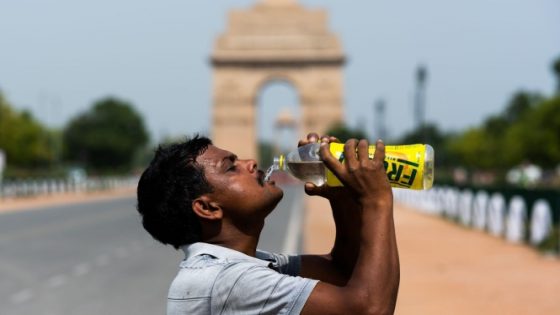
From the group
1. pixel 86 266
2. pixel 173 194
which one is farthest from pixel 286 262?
pixel 86 266

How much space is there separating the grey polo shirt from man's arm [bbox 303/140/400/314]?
0.05 metres

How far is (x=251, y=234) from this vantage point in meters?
2.71

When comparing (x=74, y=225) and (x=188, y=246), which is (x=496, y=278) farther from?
(x=74, y=225)

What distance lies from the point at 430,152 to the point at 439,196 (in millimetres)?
30371

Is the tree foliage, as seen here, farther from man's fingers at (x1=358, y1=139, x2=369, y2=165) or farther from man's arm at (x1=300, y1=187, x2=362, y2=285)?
man's fingers at (x1=358, y1=139, x2=369, y2=165)

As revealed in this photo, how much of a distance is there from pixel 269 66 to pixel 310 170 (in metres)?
96.6

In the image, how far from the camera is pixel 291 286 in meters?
2.39

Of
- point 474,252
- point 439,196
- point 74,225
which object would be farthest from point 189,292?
point 439,196

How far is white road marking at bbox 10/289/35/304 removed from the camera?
1048cm

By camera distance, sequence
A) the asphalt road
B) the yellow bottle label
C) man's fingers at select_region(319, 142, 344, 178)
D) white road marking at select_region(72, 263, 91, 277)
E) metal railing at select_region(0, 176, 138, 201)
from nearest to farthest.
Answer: man's fingers at select_region(319, 142, 344, 178) → the yellow bottle label → the asphalt road → white road marking at select_region(72, 263, 91, 277) → metal railing at select_region(0, 176, 138, 201)

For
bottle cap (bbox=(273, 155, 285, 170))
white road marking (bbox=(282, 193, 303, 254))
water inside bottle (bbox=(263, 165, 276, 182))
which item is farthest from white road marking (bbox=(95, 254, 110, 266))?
water inside bottle (bbox=(263, 165, 276, 182))

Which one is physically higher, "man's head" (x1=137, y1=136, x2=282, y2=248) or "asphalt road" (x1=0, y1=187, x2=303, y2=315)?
"man's head" (x1=137, y1=136, x2=282, y2=248)

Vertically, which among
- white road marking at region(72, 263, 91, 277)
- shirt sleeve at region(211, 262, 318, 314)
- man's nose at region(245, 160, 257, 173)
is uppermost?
man's nose at region(245, 160, 257, 173)

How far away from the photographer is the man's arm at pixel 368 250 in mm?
2354
